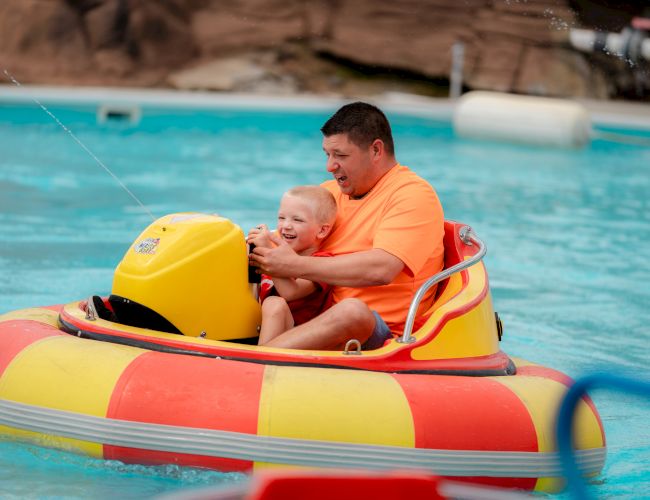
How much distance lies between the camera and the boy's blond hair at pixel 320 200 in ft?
11.5

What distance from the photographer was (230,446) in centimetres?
294

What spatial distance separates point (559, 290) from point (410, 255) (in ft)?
8.97

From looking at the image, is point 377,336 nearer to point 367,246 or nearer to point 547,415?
point 367,246

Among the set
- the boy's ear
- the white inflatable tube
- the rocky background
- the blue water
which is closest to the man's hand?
the boy's ear

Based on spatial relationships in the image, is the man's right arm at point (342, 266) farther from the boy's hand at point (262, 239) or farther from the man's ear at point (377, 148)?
the man's ear at point (377, 148)

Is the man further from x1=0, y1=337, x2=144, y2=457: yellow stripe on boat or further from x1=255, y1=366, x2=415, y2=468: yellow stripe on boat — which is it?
x1=0, y1=337, x2=144, y2=457: yellow stripe on boat

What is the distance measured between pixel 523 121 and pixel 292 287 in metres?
8.25

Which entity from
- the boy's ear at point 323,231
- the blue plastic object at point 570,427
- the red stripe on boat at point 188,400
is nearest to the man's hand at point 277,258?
the boy's ear at point 323,231

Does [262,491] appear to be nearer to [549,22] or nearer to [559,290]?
[559,290]

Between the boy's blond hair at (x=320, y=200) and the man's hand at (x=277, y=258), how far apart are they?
0.17m

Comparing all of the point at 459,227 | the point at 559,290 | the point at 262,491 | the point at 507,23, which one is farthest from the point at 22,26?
the point at 262,491

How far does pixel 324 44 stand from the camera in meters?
14.7

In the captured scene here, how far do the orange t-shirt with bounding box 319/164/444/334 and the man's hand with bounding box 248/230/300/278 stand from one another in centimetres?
22

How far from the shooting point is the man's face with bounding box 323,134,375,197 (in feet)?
11.6
